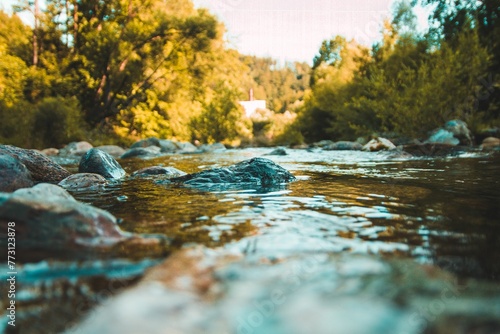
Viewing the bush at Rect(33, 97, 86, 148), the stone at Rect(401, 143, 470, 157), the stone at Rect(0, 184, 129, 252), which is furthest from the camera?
the bush at Rect(33, 97, 86, 148)

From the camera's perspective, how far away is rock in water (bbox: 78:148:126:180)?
540cm

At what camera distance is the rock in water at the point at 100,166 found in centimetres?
540

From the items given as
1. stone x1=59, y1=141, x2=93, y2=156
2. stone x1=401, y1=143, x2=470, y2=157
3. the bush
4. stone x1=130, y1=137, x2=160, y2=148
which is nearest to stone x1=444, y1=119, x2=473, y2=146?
stone x1=401, y1=143, x2=470, y2=157

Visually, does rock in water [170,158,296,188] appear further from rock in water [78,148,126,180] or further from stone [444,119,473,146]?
stone [444,119,473,146]

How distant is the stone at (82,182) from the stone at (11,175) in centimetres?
48

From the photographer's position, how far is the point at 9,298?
1261 mm

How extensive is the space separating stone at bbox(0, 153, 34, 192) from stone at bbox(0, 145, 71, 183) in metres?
0.98

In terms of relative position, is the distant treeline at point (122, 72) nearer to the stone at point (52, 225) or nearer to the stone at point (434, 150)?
the stone at point (434, 150)

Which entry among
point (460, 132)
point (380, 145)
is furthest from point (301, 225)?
point (460, 132)

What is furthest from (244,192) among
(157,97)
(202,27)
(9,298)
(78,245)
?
(157,97)

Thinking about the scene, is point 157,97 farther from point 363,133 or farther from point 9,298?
point 9,298

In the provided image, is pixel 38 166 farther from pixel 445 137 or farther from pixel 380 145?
pixel 445 137

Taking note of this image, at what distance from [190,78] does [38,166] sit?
21.2 metres

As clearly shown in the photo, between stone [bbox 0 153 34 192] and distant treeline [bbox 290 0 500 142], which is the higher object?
distant treeline [bbox 290 0 500 142]
